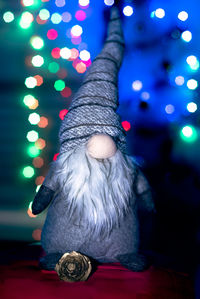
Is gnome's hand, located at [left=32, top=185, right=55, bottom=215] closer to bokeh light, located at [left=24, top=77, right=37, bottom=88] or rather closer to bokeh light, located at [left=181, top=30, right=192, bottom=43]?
bokeh light, located at [left=24, top=77, right=37, bottom=88]

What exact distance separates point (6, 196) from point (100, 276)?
1003mm

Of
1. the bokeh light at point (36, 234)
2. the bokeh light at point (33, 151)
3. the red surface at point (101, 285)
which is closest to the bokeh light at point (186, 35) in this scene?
the bokeh light at point (33, 151)

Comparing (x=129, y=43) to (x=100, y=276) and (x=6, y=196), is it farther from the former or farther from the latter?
(x=100, y=276)

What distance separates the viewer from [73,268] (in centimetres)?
72

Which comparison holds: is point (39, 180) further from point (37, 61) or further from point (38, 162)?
point (37, 61)

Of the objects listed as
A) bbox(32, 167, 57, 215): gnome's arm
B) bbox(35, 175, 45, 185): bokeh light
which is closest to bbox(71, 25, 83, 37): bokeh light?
bbox(35, 175, 45, 185): bokeh light

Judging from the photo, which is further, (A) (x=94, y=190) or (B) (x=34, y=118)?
(B) (x=34, y=118)

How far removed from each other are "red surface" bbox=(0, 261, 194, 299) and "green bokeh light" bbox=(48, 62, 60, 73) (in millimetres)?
1077

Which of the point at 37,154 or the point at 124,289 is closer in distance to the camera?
the point at 124,289

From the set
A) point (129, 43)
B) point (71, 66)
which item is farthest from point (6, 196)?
point (129, 43)

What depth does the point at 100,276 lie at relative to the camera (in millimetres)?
776

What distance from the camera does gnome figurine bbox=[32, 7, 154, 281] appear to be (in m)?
0.87

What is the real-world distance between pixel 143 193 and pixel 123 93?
71 cm

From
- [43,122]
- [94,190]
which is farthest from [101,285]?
[43,122]
